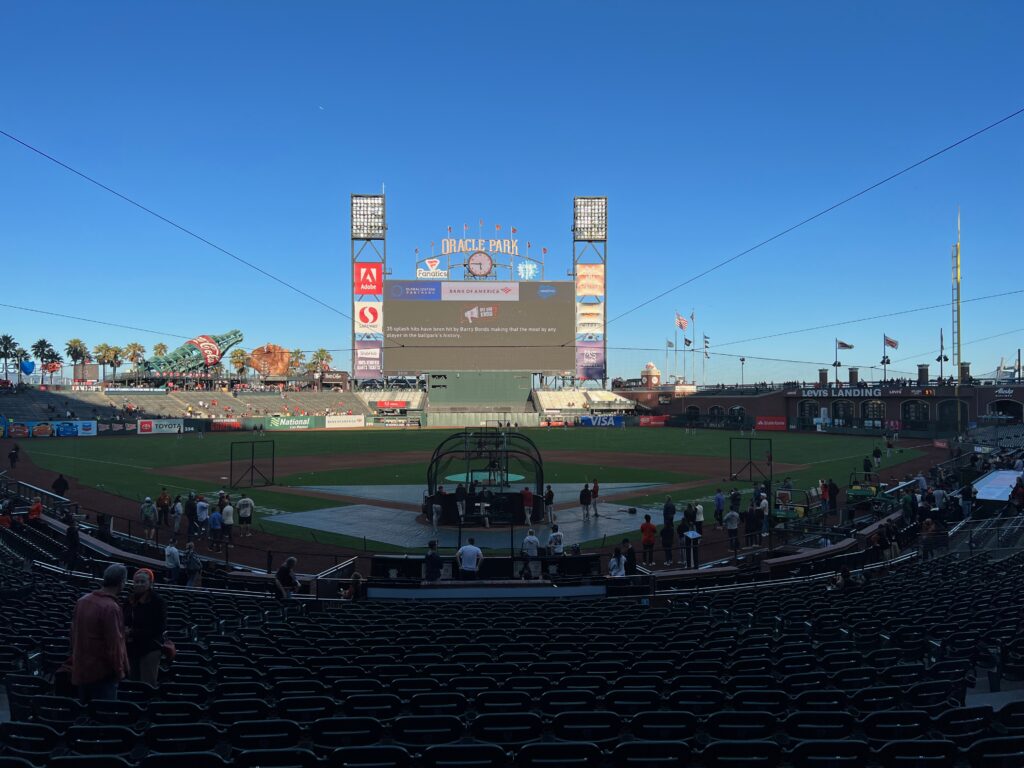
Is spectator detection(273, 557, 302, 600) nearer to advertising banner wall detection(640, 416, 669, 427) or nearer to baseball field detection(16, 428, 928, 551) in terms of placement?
baseball field detection(16, 428, 928, 551)

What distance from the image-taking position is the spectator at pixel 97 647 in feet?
17.3

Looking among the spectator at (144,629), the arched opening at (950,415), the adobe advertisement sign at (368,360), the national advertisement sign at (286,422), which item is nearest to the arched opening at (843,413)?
A: the arched opening at (950,415)

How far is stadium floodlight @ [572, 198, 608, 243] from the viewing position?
89.8 m

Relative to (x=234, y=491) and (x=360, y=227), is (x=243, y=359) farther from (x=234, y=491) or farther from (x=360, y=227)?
(x=234, y=491)

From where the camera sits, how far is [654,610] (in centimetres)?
1106

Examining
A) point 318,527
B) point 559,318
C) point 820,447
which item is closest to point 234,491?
point 318,527

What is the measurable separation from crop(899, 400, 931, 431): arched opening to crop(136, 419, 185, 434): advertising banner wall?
79.4 metres

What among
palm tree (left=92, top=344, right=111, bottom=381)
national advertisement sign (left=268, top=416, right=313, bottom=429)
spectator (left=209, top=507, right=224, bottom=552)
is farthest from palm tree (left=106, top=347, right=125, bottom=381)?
spectator (left=209, top=507, right=224, bottom=552)

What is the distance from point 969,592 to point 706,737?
28.0 feet

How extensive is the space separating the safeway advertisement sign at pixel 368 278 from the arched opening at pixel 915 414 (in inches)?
2514

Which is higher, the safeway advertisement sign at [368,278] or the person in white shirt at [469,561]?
the safeway advertisement sign at [368,278]

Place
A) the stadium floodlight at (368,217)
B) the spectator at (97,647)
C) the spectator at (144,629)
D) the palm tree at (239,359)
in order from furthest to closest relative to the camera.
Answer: the palm tree at (239,359) < the stadium floodlight at (368,217) < the spectator at (144,629) < the spectator at (97,647)

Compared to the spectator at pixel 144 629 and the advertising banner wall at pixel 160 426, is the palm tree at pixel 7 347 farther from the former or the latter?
the spectator at pixel 144 629

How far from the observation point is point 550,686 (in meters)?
6.04
